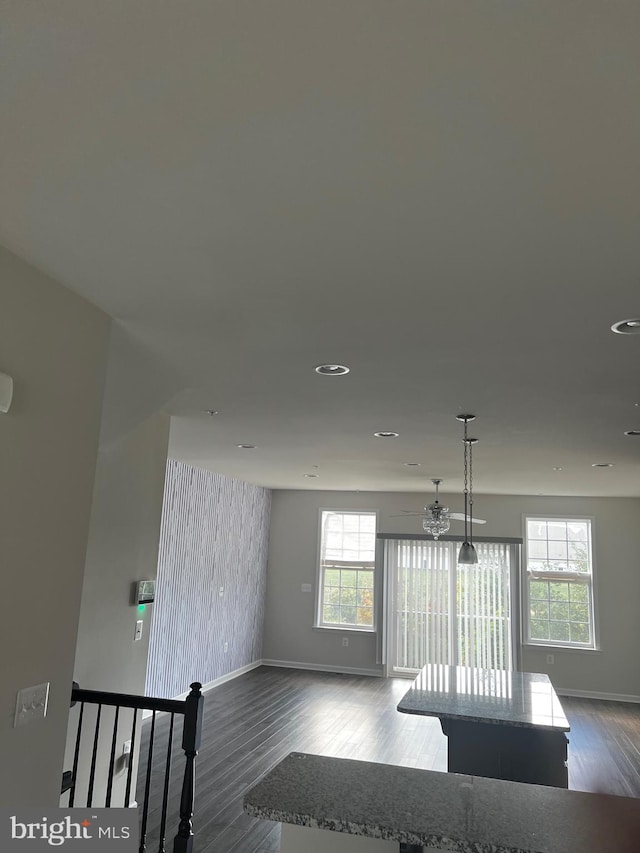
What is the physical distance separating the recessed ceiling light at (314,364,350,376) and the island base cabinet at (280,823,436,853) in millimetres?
1919

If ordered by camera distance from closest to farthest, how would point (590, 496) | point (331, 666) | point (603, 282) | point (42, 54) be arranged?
1. point (42, 54)
2. point (603, 282)
3. point (590, 496)
4. point (331, 666)

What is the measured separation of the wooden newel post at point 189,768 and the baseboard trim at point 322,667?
22.3 ft

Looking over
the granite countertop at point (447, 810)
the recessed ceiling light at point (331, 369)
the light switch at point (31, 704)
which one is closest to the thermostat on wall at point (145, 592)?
the light switch at point (31, 704)

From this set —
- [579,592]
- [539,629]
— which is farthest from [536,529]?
[539,629]

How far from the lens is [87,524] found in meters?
2.27

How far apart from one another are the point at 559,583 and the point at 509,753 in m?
5.29

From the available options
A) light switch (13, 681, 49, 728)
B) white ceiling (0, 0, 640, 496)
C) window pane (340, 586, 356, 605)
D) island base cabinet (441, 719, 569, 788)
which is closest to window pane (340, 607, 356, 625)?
window pane (340, 586, 356, 605)

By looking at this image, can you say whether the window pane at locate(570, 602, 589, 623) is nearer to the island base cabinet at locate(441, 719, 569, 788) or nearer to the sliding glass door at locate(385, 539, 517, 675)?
the sliding glass door at locate(385, 539, 517, 675)

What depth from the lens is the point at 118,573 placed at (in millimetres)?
3662

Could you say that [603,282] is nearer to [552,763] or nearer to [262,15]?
[262,15]

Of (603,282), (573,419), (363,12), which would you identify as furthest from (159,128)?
(573,419)

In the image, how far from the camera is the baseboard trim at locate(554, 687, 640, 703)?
25.9 feet

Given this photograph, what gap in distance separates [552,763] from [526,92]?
3732mm

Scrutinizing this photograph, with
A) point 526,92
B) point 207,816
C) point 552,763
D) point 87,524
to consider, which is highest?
point 526,92
